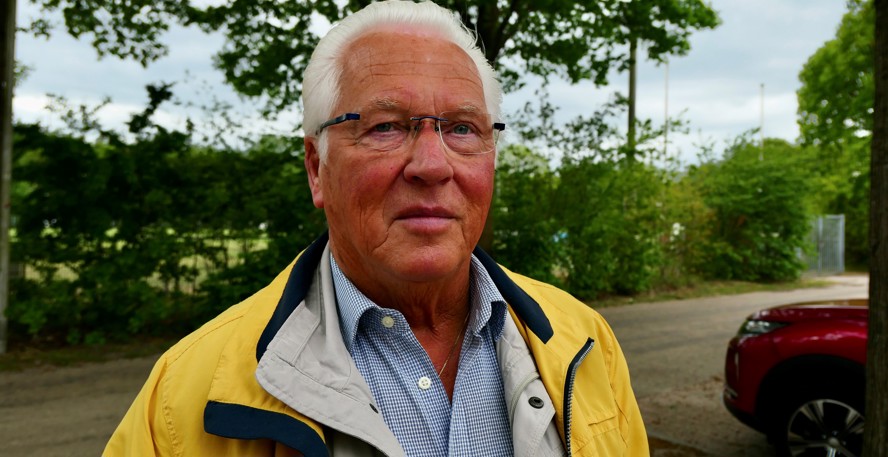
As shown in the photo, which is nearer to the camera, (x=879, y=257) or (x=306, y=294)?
(x=306, y=294)

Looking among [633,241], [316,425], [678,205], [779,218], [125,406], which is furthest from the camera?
[779,218]

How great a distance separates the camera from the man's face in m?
1.47

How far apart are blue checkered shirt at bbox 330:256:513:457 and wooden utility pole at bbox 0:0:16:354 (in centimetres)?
847

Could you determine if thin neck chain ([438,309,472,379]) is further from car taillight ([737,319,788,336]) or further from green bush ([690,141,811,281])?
green bush ([690,141,811,281])

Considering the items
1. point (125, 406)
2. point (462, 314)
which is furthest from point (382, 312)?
point (125, 406)

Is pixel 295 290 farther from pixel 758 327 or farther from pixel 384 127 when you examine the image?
pixel 758 327

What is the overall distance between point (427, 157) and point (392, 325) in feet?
1.32

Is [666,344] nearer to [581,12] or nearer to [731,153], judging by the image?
[581,12]

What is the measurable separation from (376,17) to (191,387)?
37.0 inches

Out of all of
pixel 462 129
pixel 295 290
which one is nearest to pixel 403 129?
pixel 462 129

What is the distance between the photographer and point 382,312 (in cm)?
154

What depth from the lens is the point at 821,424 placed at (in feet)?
14.8

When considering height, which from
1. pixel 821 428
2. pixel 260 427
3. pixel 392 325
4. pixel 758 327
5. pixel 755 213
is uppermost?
pixel 755 213

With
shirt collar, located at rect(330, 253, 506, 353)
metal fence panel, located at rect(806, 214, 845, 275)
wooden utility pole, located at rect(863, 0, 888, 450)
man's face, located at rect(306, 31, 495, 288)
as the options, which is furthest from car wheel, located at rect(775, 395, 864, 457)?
metal fence panel, located at rect(806, 214, 845, 275)
